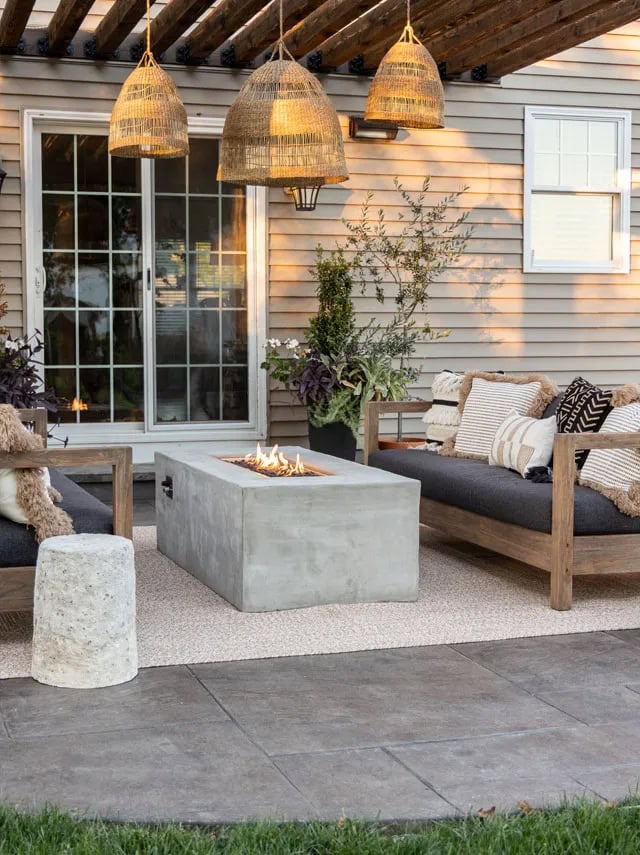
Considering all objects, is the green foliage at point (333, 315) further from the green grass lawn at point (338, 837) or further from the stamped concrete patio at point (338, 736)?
the green grass lawn at point (338, 837)

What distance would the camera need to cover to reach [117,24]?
723 centimetres

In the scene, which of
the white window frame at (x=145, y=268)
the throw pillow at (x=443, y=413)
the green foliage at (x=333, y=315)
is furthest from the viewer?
the green foliage at (x=333, y=315)

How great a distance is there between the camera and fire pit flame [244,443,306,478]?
5.09 m

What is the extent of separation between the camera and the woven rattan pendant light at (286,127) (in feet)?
14.6

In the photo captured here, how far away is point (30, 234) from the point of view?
25.9ft

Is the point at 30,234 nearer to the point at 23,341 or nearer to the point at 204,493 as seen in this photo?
the point at 23,341

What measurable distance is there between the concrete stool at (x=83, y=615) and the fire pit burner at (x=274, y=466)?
55.0 inches

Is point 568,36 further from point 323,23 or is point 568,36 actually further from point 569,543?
point 569,543

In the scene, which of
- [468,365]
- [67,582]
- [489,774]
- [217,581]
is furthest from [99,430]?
[489,774]

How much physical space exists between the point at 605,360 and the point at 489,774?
6.75 m

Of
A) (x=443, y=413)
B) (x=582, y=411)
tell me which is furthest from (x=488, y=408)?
(x=582, y=411)

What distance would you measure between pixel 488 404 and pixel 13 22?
3747 millimetres

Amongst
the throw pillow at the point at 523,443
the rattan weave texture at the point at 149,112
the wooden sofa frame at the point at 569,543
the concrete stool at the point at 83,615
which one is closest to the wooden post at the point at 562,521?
the wooden sofa frame at the point at 569,543

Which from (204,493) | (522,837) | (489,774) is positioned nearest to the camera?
(522,837)
